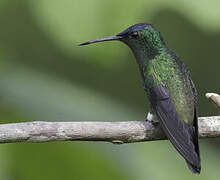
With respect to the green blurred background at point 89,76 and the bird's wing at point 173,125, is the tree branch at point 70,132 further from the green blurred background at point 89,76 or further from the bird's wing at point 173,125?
the green blurred background at point 89,76

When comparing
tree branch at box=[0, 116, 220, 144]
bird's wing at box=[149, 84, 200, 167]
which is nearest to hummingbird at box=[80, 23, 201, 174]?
bird's wing at box=[149, 84, 200, 167]

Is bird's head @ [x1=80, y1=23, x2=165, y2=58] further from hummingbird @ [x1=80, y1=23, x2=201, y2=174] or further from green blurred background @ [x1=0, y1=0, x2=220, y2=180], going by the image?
green blurred background @ [x1=0, y1=0, x2=220, y2=180]

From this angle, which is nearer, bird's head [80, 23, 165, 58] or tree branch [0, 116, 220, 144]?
tree branch [0, 116, 220, 144]

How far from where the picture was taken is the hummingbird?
2150mm

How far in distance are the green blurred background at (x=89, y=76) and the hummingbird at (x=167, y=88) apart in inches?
36.8

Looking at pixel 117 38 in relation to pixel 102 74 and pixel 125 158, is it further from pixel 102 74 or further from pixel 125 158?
pixel 102 74

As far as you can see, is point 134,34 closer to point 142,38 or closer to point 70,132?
point 142,38

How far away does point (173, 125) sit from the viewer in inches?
85.3

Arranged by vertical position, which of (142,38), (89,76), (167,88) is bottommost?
(89,76)

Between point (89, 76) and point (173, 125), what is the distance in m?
1.72

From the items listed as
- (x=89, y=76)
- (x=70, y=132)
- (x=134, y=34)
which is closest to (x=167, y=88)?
(x=134, y=34)

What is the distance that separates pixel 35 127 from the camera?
6.24ft

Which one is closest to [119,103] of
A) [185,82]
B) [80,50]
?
[80,50]

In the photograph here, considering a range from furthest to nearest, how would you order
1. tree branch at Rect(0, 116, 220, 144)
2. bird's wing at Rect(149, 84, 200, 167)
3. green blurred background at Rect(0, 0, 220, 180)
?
1. green blurred background at Rect(0, 0, 220, 180)
2. bird's wing at Rect(149, 84, 200, 167)
3. tree branch at Rect(0, 116, 220, 144)
